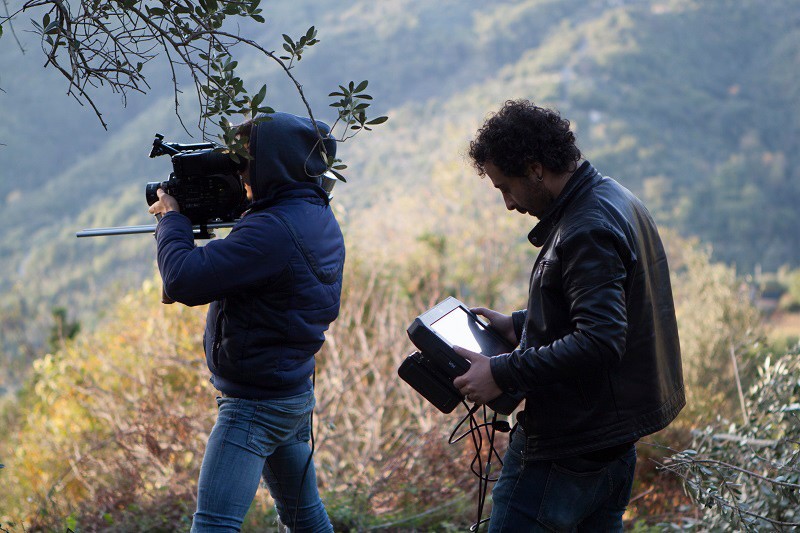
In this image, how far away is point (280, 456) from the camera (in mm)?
2428

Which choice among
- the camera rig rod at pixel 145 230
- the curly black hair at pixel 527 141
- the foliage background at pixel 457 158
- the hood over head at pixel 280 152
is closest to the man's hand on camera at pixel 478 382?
the curly black hair at pixel 527 141

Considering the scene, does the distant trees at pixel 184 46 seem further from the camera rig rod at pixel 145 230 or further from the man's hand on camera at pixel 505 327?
the man's hand on camera at pixel 505 327

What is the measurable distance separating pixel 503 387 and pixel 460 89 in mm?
57282

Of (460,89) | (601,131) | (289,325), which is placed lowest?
(289,325)

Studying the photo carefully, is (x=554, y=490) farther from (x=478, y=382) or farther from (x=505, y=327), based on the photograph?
(x=505, y=327)

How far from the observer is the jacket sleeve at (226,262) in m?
2.09

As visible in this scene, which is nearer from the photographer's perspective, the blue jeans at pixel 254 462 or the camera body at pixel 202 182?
the blue jeans at pixel 254 462

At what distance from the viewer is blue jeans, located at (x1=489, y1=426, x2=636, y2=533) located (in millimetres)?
2002

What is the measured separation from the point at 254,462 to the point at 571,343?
96cm

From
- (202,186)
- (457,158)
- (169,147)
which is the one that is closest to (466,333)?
(202,186)

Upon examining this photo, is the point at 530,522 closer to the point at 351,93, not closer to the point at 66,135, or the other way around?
the point at 351,93

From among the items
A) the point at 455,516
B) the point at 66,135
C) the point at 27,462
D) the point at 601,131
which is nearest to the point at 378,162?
the point at 601,131

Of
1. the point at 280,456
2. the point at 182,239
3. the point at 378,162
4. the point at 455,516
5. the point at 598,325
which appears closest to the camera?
the point at 598,325

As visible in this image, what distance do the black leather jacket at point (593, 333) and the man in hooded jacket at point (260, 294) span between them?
61 cm
